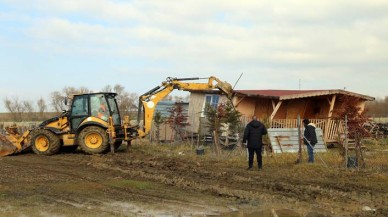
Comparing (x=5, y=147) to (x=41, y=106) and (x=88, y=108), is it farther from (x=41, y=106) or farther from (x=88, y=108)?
(x=41, y=106)

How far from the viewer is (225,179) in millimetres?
11297

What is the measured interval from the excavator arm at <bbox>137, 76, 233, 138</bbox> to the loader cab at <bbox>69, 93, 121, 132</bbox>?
134cm

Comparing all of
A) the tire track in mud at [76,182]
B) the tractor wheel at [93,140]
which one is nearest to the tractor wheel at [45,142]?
the tractor wheel at [93,140]

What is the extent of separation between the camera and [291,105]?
2450cm

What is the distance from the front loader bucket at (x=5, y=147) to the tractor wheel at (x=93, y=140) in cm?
271

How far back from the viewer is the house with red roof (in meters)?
22.4

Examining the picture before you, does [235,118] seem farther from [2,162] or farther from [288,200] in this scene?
[288,200]

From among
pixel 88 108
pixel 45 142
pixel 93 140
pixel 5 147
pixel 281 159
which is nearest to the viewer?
pixel 281 159

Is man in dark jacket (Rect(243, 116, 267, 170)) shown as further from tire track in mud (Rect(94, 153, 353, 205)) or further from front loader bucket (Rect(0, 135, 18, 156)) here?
front loader bucket (Rect(0, 135, 18, 156))

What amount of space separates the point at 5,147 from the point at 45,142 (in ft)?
4.78

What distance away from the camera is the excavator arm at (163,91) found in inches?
725

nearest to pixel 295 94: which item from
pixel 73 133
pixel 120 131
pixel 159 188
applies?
pixel 120 131

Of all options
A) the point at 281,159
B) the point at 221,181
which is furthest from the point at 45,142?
the point at 221,181

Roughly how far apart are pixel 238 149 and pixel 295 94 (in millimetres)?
5799
